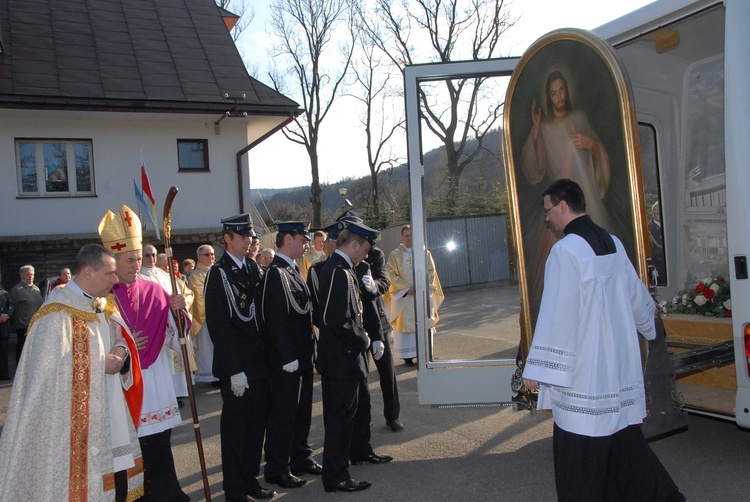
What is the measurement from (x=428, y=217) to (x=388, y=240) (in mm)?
13824

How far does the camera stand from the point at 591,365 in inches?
129

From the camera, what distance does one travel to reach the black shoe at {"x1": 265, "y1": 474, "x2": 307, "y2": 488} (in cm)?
497

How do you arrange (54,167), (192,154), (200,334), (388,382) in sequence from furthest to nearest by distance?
(192,154)
(54,167)
(200,334)
(388,382)

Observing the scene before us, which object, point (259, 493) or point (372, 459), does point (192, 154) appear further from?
point (259, 493)

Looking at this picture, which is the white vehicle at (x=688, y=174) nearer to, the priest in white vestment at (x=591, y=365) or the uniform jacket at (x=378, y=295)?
the uniform jacket at (x=378, y=295)

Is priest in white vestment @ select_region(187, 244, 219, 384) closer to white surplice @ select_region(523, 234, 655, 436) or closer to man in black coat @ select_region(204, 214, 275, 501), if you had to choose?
man in black coat @ select_region(204, 214, 275, 501)

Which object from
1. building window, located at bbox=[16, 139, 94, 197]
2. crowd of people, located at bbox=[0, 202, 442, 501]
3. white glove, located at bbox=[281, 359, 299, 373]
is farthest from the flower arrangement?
building window, located at bbox=[16, 139, 94, 197]

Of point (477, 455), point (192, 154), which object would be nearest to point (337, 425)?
point (477, 455)

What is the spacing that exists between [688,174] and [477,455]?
3.65 m

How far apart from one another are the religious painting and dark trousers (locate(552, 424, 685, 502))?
4.26ft

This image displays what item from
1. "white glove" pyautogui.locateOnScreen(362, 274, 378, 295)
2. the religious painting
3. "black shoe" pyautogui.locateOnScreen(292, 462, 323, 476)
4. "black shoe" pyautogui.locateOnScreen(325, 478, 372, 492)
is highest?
the religious painting

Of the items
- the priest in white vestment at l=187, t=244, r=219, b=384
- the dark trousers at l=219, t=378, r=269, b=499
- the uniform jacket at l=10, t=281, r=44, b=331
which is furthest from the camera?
the uniform jacket at l=10, t=281, r=44, b=331

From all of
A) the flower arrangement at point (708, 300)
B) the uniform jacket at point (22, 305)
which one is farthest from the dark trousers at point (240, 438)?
the uniform jacket at point (22, 305)

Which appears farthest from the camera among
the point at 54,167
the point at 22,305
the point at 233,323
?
the point at 54,167
